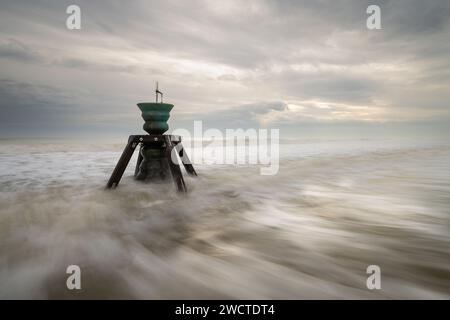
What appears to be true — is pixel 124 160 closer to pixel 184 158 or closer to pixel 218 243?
pixel 184 158

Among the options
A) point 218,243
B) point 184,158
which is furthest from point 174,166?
point 218,243

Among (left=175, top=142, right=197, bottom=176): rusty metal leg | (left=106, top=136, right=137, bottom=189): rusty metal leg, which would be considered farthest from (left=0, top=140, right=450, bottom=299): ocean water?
(left=175, top=142, right=197, bottom=176): rusty metal leg

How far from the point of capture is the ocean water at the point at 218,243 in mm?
1871

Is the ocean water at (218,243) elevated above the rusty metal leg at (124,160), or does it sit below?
below

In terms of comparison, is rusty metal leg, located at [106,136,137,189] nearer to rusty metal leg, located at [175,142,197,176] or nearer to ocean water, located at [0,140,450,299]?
ocean water, located at [0,140,450,299]

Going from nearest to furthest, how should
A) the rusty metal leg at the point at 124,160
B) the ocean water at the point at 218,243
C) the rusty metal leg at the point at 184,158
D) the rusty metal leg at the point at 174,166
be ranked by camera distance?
1. the ocean water at the point at 218,243
2. the rusty metal leg at the point at 174,166
3. the rusty metal leg at the point at 124,160
4. the rusty metal leg at the point at 184,158

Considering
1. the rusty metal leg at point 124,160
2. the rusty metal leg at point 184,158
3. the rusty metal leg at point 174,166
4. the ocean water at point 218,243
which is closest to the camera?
the ocean water at point 218,243

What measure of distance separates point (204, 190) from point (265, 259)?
9.33 ft

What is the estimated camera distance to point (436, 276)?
2.03 meters

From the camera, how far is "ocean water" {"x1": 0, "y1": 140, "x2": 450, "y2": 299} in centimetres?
187

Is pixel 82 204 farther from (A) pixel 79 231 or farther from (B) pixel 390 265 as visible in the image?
(B) pixel 390 265

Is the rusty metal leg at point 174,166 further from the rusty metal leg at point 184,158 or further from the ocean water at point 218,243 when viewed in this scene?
the rusty metal leg at point 184,158

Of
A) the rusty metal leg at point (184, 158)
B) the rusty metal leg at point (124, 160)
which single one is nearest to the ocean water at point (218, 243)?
the rusty metal leg at point (124, 160)
